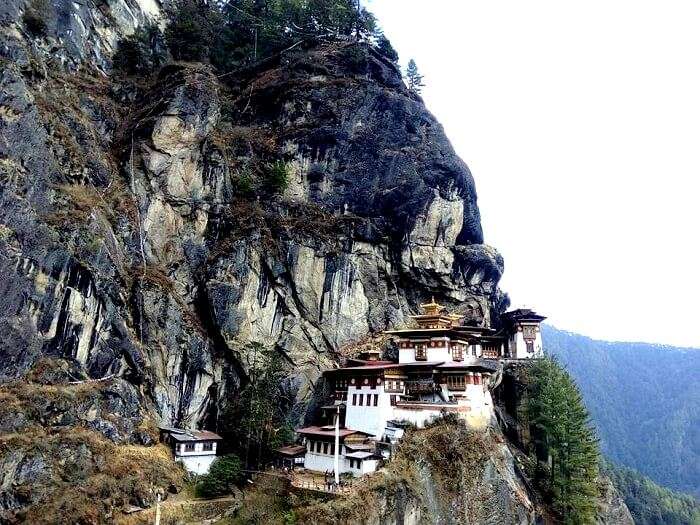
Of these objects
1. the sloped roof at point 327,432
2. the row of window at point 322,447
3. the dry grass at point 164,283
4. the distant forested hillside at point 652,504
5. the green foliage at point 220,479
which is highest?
the dry grass at point 164,283

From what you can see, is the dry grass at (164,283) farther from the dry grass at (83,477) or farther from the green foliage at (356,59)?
the green foliage at (356,59)

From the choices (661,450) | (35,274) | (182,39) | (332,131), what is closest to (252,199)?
(332,131)

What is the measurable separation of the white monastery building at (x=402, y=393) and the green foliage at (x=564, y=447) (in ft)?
12.8

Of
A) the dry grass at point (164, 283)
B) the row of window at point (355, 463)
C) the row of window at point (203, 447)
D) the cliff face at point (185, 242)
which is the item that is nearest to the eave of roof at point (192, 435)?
the row of window at point (203, 447)

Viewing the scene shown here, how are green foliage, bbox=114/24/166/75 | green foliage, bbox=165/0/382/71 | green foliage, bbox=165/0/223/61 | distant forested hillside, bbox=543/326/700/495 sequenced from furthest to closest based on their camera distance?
distant forested hillside, bbox=543/326/700/495, green foliage, bbox=165/0/382/71, green foliage, bbox=165/0/223/61, green foliage, bbox=114/24/166/75

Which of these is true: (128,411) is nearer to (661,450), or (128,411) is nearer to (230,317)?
(230,317)

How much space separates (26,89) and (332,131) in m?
24.8

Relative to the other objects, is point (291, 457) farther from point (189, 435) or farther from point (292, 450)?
point (189, 435)

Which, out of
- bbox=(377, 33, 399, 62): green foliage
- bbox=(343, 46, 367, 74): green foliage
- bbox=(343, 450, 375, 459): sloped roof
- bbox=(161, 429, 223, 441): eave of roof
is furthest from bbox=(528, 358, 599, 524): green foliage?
bbox=(377, 33, 399, 62): green foliage

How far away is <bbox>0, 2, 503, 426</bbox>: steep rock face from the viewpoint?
3206 centimetres

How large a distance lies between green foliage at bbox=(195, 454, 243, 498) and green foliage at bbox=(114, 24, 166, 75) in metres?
40.4

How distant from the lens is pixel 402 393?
3822 centimetres

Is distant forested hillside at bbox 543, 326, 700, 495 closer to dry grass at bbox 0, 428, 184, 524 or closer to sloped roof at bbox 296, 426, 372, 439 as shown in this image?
sloped roof at bbox 296, 426, 372, 439

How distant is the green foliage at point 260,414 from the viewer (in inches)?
1371
